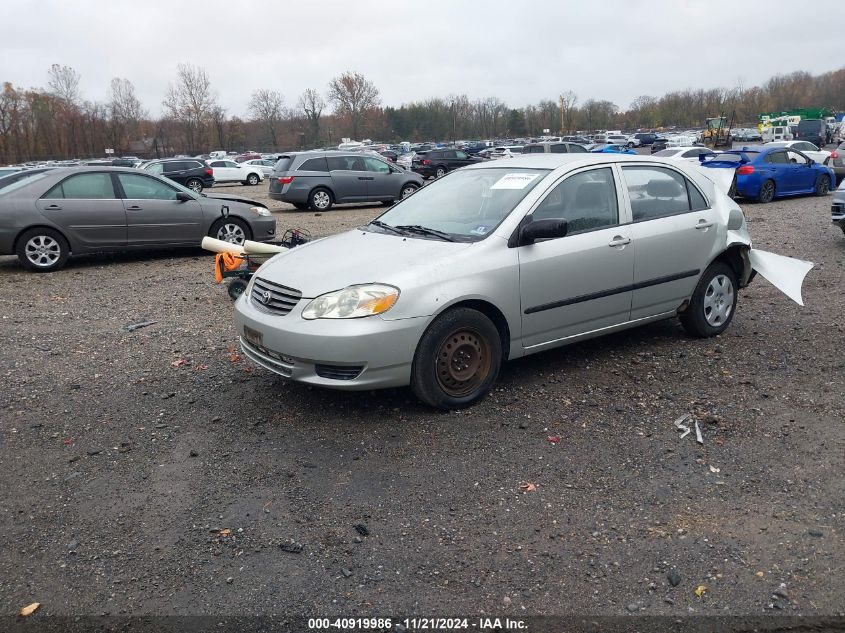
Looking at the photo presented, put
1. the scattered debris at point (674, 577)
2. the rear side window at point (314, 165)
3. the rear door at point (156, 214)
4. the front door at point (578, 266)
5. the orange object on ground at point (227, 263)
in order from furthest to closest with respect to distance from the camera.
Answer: the rear side window at point (314, 165) < the rear door at point (156, 214) < the orange object on ground at point (227, 263) < the front door at point (578, 266) < the scattered debris at point (674, 577)

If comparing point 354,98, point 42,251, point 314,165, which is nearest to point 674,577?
point 42,251

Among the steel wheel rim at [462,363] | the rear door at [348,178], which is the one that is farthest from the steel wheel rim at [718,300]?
the rear door at [348,178]

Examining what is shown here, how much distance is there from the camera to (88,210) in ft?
34.1

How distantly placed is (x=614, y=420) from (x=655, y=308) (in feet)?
5.02

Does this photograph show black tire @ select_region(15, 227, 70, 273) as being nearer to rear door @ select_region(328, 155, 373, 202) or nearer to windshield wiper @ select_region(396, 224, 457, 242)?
windshield wiper @ select_region(396, 224, 457, 242)

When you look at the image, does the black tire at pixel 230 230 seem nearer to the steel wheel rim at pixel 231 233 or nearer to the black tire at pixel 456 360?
the steel wheel rim at pixel 231 233

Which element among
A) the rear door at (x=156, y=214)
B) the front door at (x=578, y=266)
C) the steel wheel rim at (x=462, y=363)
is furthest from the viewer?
the rear door at (x=156, y=214)

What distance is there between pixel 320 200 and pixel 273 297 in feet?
49.4

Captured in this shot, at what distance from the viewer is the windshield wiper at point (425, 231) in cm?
506

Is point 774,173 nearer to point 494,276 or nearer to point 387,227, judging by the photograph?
point 387,227

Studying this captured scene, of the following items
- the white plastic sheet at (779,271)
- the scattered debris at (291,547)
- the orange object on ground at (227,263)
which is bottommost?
the scattered debris at (291,547)

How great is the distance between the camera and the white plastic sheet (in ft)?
21.0

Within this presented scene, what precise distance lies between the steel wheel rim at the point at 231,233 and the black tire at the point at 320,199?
783 cm

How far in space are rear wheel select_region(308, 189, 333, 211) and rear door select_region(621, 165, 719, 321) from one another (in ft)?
47.0
